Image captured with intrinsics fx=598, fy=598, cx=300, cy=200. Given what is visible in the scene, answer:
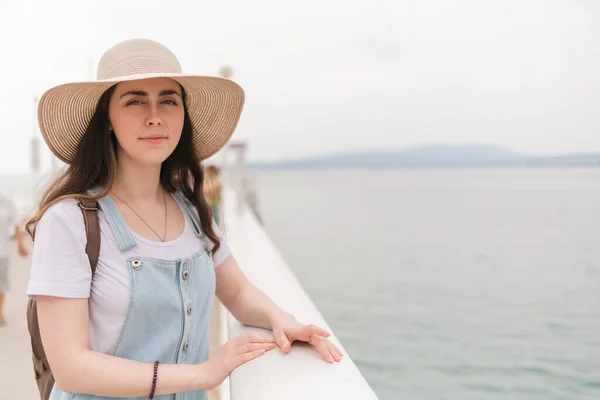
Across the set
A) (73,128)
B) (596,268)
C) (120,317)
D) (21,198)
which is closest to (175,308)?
(120,317)

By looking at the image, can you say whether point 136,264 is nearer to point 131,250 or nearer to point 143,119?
point 131,250

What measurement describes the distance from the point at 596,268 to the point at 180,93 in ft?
76.2

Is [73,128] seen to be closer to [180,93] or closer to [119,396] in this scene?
[180,93]

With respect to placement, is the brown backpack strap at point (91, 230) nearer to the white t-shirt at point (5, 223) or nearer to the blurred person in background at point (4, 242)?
the blurred person in background at point (4, 242)

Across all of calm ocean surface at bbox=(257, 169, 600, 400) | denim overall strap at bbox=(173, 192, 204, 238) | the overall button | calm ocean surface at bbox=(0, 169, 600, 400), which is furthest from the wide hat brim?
calm ocean surface at bbox=(257, 169, 600, 400)

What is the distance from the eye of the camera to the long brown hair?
133 centimetres

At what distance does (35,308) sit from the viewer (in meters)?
1.25

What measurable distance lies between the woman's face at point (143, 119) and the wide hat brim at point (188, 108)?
0.13ft

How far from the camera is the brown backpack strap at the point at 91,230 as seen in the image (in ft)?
4.00

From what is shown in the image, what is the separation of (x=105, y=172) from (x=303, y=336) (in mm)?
639

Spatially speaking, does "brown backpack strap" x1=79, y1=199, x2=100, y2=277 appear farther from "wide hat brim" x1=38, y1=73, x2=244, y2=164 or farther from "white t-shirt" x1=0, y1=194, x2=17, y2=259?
"white t-shirt" x1=0, y1=194, x2=17, y2=259

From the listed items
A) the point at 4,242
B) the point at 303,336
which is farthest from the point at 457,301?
the point at 303,336

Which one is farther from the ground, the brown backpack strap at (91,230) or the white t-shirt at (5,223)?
the brown backpack strap at (91,230)

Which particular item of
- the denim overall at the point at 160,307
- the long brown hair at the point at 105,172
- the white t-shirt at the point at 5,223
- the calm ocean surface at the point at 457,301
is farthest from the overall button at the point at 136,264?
the calm ocean surface at the point at 457,301
